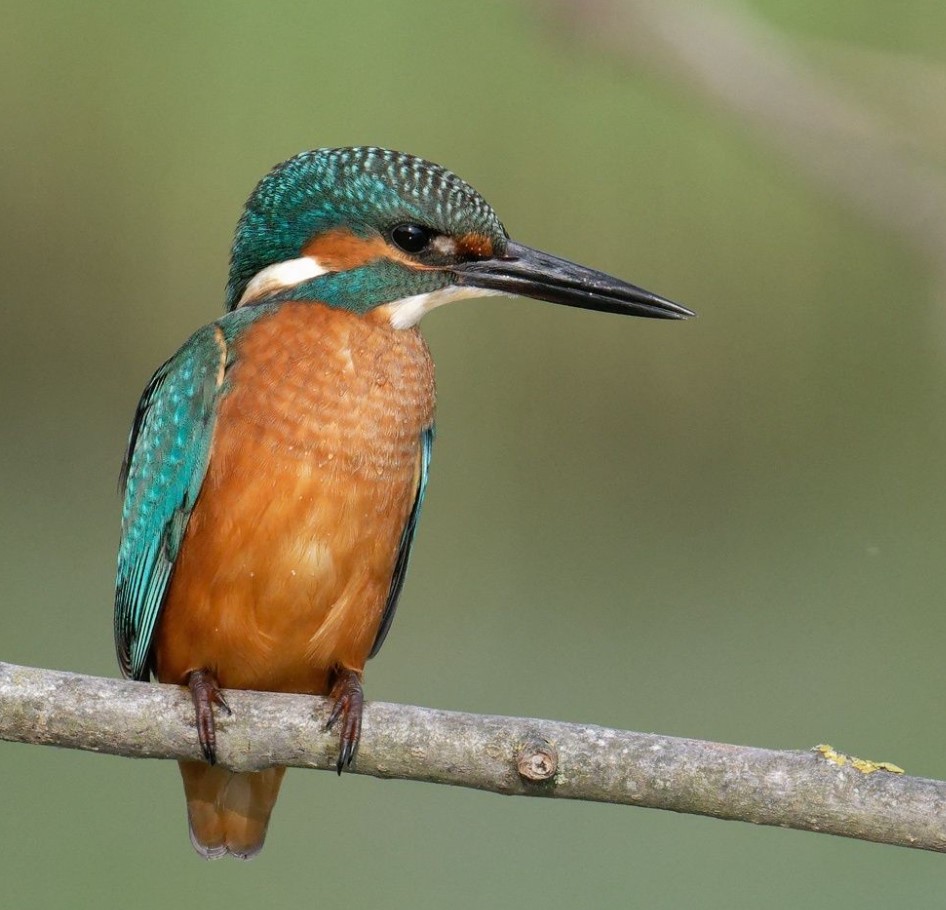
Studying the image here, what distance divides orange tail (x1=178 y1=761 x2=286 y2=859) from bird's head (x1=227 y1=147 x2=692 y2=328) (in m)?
0.89

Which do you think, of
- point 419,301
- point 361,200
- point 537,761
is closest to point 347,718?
point 537,761

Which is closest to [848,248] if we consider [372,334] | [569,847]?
[569,847]

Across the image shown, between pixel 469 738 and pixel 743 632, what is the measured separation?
2.11m

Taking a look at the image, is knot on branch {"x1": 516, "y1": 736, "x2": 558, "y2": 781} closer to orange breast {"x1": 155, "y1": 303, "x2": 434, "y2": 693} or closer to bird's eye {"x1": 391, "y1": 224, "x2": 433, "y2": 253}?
orange breast {"x1": 155, "y1": 303, "x2": 434, "y2": 693}

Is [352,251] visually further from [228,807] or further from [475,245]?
[228,807]

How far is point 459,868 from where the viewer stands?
3500 mm

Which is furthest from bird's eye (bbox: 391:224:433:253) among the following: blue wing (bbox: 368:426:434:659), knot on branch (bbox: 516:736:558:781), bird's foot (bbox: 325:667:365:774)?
knot on branch (bbox: 516:736:558:781)

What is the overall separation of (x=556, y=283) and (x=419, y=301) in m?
0.26

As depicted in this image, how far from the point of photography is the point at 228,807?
2.89 m

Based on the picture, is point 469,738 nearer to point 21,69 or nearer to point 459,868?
point 459,868

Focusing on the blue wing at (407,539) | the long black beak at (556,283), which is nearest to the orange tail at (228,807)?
the blue wing at (407,539)

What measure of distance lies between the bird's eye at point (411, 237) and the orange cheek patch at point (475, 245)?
0.19 feet

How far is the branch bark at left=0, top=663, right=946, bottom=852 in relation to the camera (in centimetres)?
208

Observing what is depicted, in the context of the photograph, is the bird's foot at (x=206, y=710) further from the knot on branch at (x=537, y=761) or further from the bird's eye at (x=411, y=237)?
the bird's eye at (x=411, y=237)
